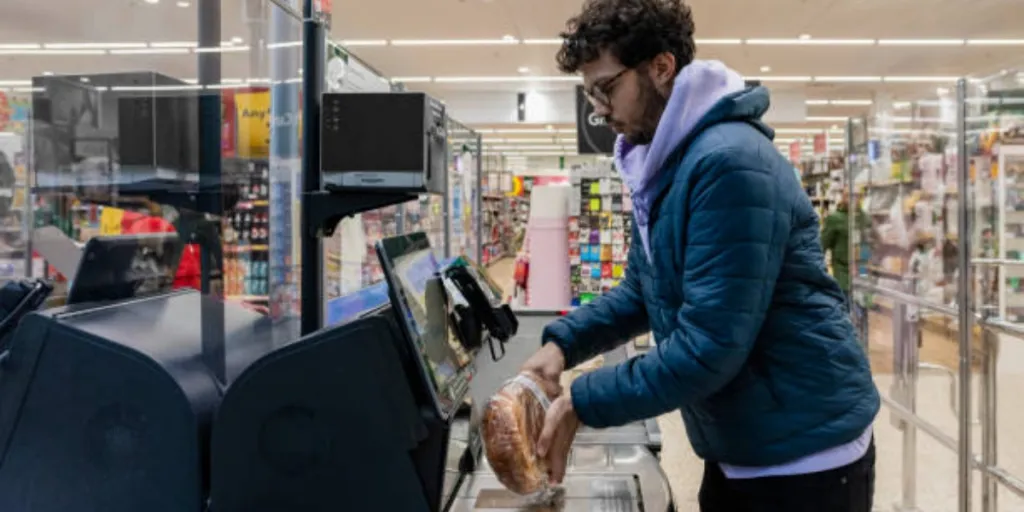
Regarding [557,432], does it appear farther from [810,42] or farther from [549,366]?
[810,42]

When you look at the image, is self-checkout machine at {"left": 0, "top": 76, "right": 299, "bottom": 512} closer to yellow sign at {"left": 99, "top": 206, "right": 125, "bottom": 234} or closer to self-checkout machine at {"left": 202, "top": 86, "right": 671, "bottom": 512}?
self-checkout machine at {"left": 202, "top": 86, "right": 671, "bottom": 512}

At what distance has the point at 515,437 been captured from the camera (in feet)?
3.73

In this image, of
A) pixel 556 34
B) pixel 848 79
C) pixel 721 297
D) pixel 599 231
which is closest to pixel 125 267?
pixel 721 297

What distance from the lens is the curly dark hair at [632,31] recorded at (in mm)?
1229

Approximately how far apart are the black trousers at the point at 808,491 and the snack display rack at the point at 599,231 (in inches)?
241

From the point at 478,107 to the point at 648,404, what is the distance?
13.9 m

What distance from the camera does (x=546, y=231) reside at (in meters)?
7.76

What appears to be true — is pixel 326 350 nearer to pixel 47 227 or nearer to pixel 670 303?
pixel 670 303

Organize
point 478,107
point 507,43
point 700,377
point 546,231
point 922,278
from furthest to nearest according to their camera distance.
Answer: point 478,107, point 507,43, point 546,231, point 922,278, point 700,377

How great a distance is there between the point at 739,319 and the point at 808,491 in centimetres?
39

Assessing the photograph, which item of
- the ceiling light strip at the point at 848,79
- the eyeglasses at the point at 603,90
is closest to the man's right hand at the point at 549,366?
the eyeglasses at the point at 603,90

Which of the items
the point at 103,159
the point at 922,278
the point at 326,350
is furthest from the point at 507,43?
the point at 326,350

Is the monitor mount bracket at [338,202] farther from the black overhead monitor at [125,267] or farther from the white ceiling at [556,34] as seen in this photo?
the white ceiling at [556,34]

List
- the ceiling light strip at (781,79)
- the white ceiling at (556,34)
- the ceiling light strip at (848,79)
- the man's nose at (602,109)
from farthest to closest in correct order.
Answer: the ceiling light strip at (848,79) → the ceiling light strip at (781,79) → the white ceiling at (556,34) → the man's nose at (602,109)
